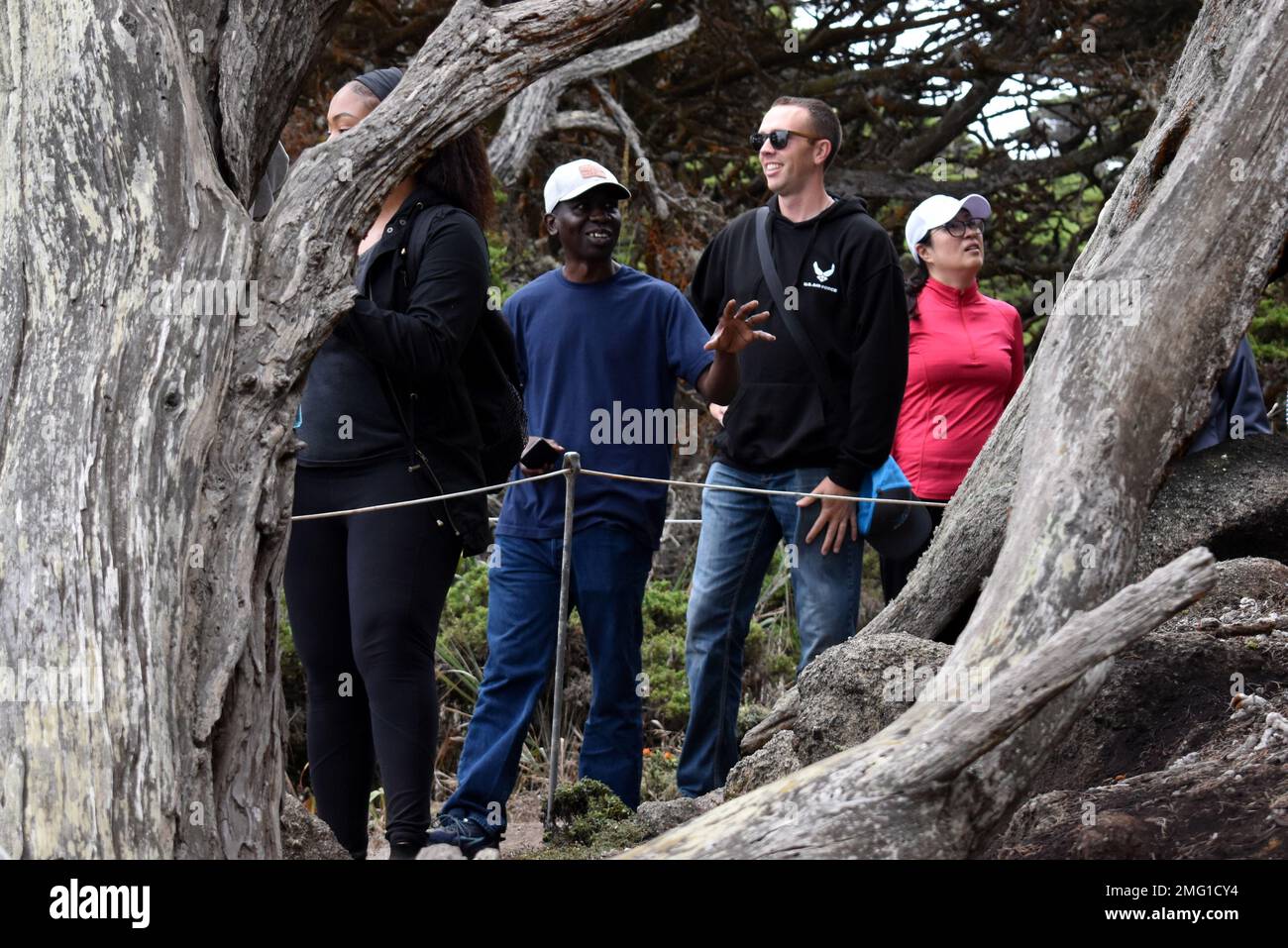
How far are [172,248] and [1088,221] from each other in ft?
27.8

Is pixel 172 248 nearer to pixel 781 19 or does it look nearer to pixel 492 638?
pixel 492 638

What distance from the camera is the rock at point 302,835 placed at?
3.65 meters

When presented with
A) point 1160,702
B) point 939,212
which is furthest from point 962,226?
point 1160,702

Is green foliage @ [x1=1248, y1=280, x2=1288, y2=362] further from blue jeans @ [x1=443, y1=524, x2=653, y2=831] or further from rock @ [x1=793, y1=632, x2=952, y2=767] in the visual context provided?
rock @ [x1=793, y1=632, x2=952, y2=767]

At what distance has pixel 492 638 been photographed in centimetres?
489

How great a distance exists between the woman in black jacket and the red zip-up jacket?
1.85 meters

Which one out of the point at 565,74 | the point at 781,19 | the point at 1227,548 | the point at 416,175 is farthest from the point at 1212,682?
the point at 781,19

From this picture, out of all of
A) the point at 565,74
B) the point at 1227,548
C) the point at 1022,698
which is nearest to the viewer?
the point at 1022,698

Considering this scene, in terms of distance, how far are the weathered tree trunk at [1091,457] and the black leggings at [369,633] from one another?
49.0 inches

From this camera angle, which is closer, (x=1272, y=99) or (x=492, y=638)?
(x=1272, y=99)

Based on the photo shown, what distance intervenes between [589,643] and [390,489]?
3.28 feet

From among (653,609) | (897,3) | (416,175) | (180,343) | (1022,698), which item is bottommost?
(653,609)

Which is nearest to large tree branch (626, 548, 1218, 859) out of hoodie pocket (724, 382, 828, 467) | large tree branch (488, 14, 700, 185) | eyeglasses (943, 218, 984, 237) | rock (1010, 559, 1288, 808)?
rock (1010, 559, 1288, 808)

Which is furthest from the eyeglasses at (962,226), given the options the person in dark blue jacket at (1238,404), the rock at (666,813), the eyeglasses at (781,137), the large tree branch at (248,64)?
the large tree branch at (248,64)
